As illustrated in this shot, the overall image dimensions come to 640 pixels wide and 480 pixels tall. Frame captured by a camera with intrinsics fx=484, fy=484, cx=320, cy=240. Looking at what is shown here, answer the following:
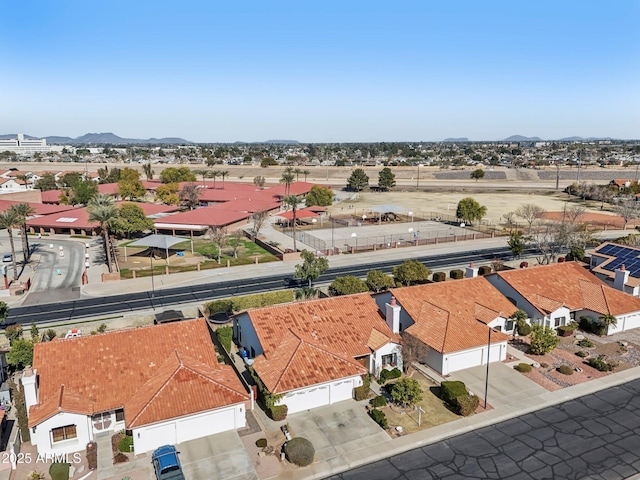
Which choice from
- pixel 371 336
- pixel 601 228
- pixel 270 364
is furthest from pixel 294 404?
pixel 601 228

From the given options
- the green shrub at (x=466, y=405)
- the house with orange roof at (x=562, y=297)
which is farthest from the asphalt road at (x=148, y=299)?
the green shrub at (x=466, y=405)

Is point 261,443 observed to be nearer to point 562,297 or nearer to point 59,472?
point 59,472

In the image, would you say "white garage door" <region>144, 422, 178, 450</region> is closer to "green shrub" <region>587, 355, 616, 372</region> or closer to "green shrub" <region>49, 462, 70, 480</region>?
"green shrub" <region>49, 462, 70, 480</region>

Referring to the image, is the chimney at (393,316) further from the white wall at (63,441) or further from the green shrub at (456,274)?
the green shrub at (456,274)

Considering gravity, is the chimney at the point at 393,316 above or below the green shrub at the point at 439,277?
above

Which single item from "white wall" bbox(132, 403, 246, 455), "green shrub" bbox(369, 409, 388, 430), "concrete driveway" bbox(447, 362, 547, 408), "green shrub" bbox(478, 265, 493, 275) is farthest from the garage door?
"green shrub" bbox(478, 265, 493, 275)

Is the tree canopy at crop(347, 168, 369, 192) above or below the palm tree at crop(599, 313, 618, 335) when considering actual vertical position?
above

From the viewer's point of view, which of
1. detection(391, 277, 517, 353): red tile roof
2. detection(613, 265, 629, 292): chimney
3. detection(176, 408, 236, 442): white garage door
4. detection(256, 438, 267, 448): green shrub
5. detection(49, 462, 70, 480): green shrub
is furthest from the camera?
detection(613, 265, 629, 292): chimney
